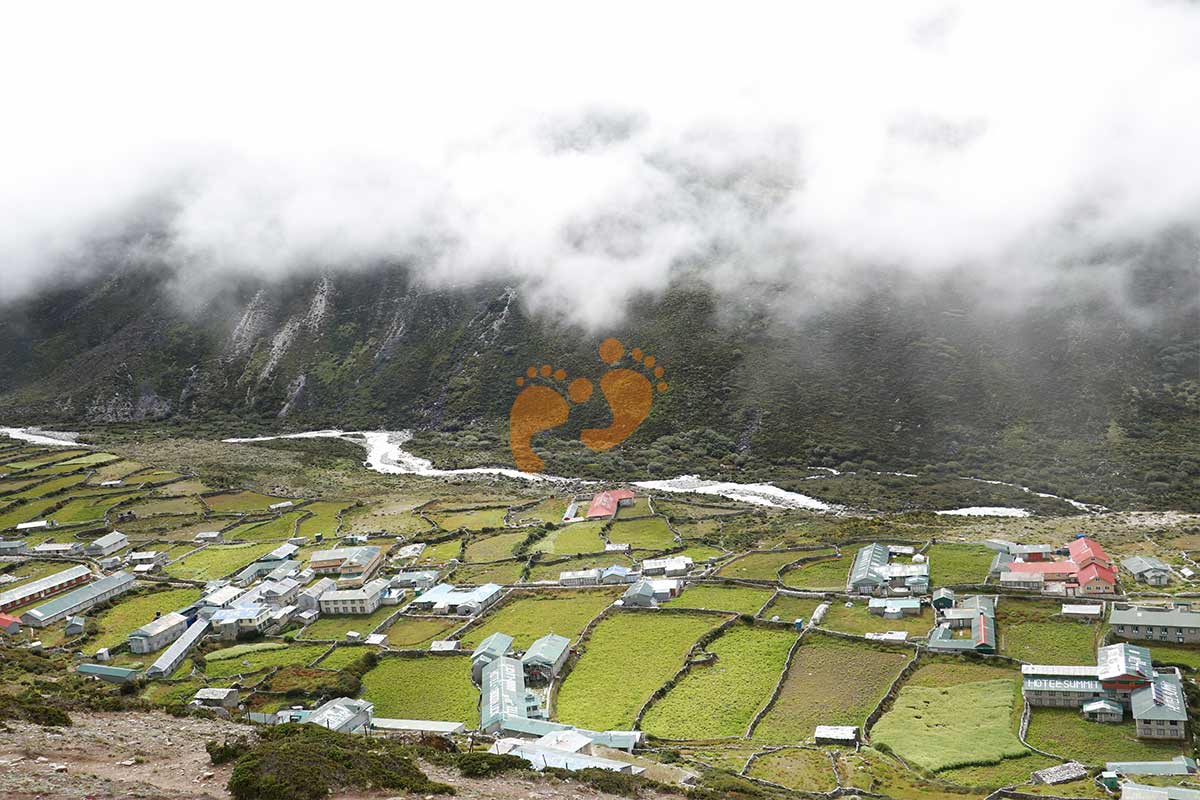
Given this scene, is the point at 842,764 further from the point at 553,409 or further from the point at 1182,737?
the point at 553,409

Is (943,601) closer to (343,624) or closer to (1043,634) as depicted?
(1043,634)

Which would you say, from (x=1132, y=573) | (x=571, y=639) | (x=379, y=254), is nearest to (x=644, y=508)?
(x=571, y=639)

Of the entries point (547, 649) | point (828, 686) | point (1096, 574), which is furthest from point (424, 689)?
point (1096, 574)

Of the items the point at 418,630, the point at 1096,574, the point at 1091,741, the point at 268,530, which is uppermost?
the point at 1096,574

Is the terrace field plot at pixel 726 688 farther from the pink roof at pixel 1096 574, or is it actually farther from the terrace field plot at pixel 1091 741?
the pink roof at pixel 1096 574

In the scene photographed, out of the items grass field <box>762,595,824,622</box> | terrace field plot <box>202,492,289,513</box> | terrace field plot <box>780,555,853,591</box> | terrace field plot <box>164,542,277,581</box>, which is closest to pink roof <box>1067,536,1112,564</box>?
terrace field plot <box>780,555,853,591</box>

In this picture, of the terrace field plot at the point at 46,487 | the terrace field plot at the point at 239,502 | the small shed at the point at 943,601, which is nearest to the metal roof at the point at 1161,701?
the small shed at the point at 943,601
